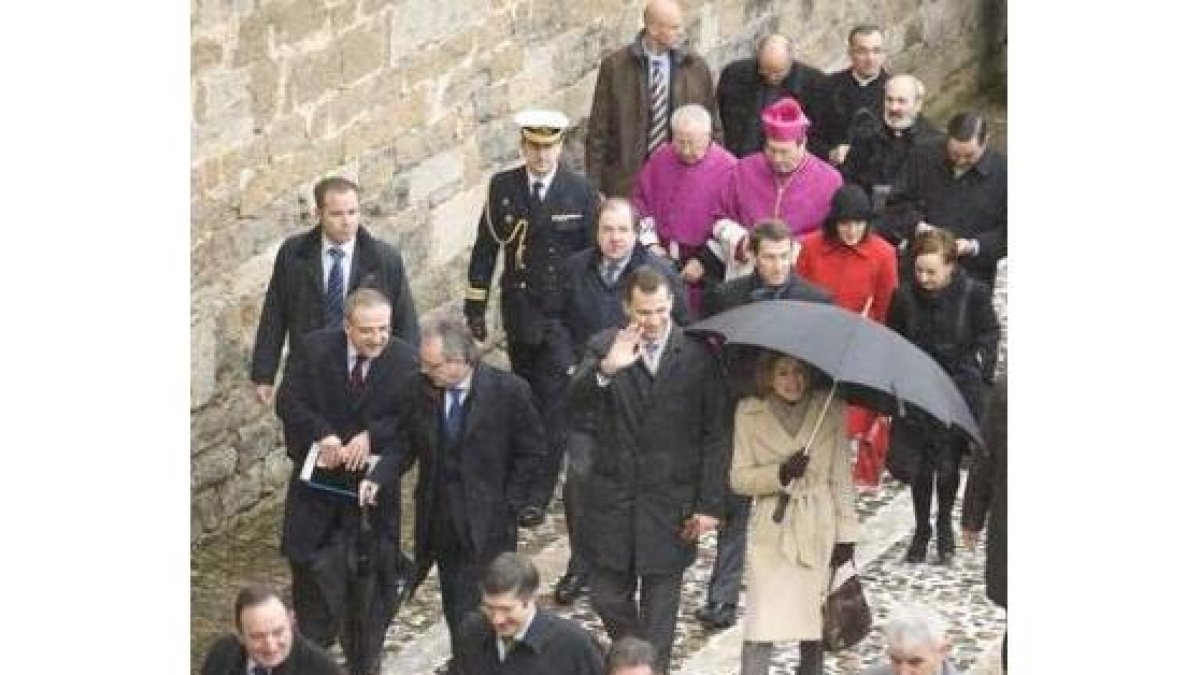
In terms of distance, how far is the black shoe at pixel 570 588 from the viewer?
13.8m

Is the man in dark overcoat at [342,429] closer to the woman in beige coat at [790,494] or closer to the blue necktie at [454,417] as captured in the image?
the blue necktie at [454,417]

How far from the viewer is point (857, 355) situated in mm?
11859

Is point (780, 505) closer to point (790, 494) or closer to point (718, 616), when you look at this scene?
point (790, 494)

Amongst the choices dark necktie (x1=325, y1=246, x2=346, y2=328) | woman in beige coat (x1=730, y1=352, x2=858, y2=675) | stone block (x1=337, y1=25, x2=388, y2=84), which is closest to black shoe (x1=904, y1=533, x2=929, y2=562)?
woman in beige coat (x1=730, y1=352, x2=858, y2=675)

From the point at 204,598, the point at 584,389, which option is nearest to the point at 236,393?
the point at 204,598

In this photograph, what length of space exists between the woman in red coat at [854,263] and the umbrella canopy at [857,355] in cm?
180

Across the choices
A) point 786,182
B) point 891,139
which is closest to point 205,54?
point 786,182

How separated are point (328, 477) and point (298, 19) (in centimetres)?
271

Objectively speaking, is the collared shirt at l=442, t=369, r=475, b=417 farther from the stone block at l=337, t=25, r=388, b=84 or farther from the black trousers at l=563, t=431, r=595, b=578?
the stone block at l=337, t=25, r=388, b=84

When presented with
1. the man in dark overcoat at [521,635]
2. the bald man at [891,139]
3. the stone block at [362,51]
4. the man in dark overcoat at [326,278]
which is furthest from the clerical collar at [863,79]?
the man in dark overcoat at [521,635]

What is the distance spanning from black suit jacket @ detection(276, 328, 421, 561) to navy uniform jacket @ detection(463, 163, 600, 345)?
1772mm

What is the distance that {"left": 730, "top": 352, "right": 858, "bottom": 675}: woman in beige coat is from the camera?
12.2m
